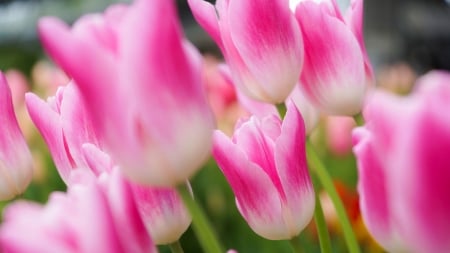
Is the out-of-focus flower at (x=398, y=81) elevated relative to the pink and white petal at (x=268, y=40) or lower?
lower

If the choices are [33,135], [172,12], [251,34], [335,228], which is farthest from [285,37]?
[33,135]

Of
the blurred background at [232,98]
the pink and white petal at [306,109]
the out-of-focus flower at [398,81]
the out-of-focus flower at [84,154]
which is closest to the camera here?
the out-of-focus flower at [84,154]

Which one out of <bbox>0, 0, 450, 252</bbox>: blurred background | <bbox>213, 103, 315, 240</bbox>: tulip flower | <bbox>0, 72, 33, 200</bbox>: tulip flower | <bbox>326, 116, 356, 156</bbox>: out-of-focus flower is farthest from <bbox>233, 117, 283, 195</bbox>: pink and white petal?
<bbox>326, 116, 356, 156</bbox>: out-of-focus flower

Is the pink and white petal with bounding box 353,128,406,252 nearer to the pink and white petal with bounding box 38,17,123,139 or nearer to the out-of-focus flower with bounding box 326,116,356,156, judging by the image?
the pink and white petal with bounding box 38,17,123,139

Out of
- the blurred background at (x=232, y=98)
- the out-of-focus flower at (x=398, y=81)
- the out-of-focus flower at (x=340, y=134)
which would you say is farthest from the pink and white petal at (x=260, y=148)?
the out-of-focus flower at (x=398, y=81)

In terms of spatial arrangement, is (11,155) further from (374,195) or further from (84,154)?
(374,195)

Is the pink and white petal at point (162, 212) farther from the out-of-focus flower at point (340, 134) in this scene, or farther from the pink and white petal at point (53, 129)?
the out-of-focus flower at point (340, 134)

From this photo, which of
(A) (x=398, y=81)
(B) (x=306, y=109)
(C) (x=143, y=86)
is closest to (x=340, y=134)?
(A) (x=398, y=81)
